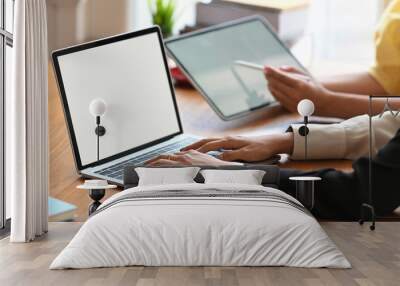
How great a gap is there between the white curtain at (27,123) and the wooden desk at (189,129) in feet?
1.40

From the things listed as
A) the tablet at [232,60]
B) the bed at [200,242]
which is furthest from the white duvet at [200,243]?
the tablet at [232,60]

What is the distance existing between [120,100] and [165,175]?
2.62ft

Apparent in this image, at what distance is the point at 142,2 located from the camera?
20.0 feet

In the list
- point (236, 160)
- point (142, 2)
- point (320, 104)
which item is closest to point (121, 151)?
point (236, 160)

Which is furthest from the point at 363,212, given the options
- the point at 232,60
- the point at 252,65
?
the point at 232,60

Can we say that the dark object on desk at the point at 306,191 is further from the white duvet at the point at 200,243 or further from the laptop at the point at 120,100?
the white duvet at the point at 200,243

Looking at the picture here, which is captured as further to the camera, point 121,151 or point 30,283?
point 121,151

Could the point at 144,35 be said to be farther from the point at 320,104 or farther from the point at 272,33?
the point at 320,104

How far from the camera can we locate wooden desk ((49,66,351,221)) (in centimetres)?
578

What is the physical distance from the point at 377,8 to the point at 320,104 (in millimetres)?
969

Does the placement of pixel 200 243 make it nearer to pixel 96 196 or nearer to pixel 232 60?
pixel 96 196

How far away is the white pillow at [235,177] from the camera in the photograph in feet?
17.8

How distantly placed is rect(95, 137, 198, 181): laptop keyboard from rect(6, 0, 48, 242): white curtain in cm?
63

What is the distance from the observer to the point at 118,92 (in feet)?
19.2
